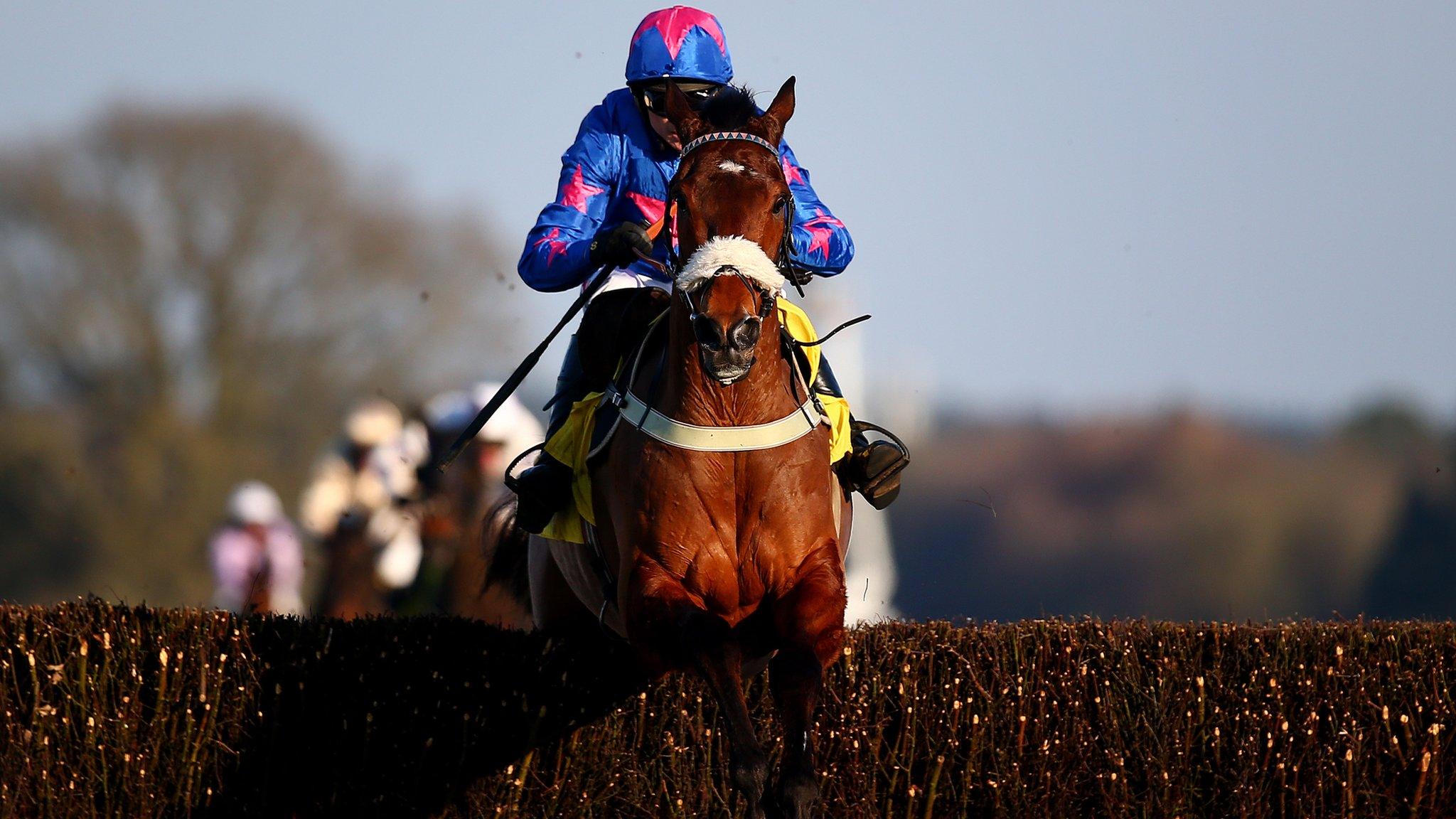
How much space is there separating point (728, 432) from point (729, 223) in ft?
2.13

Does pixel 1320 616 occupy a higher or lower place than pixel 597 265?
higher

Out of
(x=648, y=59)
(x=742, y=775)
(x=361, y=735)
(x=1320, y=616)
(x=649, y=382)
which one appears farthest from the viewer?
(x=1320, y=616)

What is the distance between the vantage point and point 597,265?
17.8 ft

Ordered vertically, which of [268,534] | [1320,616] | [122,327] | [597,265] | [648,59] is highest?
[122,327]

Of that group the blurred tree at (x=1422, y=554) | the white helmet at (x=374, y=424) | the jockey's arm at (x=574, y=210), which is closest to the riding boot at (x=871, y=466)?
the jockey's arm at (x=574, y=210)

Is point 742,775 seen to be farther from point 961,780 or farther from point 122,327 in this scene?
point 122,327

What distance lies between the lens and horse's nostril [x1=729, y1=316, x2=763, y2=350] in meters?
4.54

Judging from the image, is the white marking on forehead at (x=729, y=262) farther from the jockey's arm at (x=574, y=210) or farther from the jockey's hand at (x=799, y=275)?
the jockey's arm at (x=574, y=210)

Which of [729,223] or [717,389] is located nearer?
[729,223]

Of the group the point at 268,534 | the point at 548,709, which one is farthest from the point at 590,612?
the point at 268,534

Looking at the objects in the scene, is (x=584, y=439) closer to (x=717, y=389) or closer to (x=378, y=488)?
(x=717, y=389)

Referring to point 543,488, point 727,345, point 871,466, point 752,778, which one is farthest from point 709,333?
point 543,488

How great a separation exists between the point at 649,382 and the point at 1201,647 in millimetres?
2535

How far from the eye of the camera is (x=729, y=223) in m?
4.69
